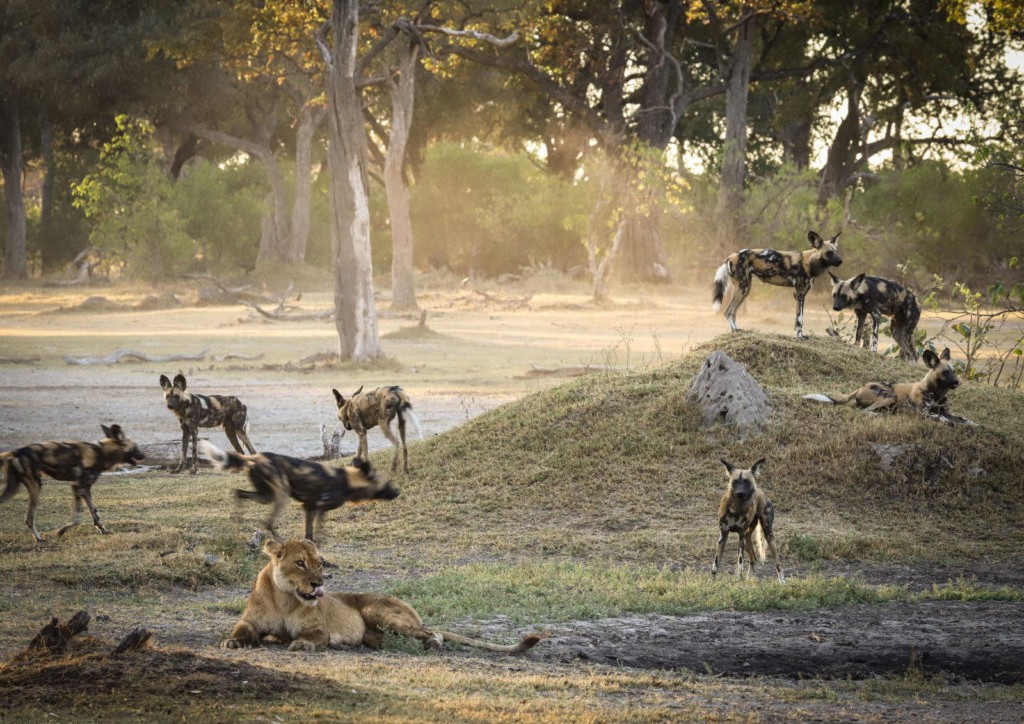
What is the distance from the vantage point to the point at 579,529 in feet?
36.9

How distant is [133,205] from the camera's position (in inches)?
1858

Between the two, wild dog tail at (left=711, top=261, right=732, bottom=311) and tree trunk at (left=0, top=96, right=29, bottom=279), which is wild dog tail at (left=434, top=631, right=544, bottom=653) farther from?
tree trunk at (left=0, top=96, right=29, bottom=279)

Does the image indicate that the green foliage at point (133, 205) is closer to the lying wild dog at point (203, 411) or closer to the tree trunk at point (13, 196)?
the tree trunk at point (13, 196)

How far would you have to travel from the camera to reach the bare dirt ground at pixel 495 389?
23.9ft

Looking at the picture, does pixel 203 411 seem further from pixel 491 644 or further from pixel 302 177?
pixel 302 177

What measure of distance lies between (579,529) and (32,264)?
5344 centimetres

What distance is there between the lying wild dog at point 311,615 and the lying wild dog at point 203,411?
6969 mm

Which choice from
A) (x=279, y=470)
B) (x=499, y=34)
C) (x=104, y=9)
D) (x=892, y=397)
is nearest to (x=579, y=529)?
(x=279, y=470)

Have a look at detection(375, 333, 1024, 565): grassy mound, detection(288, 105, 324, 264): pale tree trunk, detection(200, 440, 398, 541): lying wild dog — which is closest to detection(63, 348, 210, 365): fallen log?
detection(375, 333, 1024, 565): grassy mound

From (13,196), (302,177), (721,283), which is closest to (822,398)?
(721,283)

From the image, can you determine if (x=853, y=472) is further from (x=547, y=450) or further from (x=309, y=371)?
(x=309, y=371)

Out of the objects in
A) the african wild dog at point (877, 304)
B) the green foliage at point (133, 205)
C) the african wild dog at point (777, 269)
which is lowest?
the african wild dog at point (877, 304)

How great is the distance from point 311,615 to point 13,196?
165ft

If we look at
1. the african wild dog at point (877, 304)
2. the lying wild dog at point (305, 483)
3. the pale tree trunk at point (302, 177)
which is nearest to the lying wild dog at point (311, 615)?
the lying wild dog at point (305, 483)
